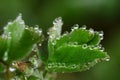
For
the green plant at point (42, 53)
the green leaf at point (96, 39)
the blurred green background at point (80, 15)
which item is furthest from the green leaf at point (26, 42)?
the blurred green background at point (80, 15)

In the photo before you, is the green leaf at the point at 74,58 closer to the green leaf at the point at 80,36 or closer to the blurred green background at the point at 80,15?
the green leaf at the point at 80,36

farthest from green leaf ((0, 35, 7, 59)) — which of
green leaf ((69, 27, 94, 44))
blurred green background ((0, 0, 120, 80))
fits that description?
blurred green background ((0, 0, 120, 80))

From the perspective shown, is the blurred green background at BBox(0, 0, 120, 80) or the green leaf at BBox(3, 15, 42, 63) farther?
the blurred green background at BBox(0, 0, 120, 80)

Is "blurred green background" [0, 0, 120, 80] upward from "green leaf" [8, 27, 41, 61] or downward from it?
upward

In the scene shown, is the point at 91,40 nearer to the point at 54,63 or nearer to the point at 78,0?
the point at 54,63

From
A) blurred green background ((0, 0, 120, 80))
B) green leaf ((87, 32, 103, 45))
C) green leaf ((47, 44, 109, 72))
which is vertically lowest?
green leaf ((47, 44, 109, 72))

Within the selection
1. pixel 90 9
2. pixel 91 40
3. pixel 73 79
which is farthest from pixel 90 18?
pixel 91 40

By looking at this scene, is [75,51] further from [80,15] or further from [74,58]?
[80,15]

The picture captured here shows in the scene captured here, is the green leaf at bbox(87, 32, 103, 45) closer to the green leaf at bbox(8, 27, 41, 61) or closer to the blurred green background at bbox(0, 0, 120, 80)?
the green leaf at bbox(8, 27, 41, 61)
